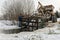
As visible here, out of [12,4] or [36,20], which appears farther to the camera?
[12,4]

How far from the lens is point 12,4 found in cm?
2992

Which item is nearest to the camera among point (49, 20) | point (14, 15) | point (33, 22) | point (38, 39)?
point (38, 39)

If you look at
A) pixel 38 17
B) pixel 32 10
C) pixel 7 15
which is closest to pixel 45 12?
pixel 38 17

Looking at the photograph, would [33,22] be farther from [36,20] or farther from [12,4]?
[12,4]

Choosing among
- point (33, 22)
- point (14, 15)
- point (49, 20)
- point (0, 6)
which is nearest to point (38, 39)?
point (33, 22)

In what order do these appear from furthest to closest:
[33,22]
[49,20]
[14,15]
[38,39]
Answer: [14,15]
[49,20]
[33,22]
[38,39]

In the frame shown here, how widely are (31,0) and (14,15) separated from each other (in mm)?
3078

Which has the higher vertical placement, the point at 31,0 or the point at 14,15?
the point at 31,0

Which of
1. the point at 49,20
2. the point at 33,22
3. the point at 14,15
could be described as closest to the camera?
the point at 33,22

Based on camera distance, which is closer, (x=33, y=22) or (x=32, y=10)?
(x=33, y=22)

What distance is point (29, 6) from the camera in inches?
1171

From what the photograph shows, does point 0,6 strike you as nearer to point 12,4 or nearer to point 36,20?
point 12,4

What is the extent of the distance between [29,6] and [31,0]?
86cm

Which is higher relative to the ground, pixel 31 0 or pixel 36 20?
pixel 31 0
